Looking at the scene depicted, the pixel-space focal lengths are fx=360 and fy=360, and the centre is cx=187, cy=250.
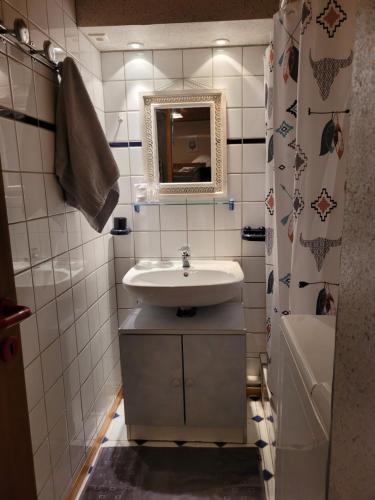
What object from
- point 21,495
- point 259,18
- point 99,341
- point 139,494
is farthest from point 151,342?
point 259,18

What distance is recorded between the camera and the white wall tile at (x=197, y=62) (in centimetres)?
202

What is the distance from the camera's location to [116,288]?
230 centimetres

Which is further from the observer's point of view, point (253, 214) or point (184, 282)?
point (253, 214)

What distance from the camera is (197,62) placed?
80.0 inches

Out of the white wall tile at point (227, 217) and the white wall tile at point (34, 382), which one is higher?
the white wall tile at point (227, 217)

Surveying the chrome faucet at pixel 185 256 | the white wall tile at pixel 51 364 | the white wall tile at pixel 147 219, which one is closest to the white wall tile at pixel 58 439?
the white wall tile at pixel 51 364

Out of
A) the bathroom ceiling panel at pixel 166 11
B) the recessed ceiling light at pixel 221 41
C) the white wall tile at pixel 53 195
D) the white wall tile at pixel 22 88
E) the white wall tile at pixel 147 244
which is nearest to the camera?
the white wall tile at pixel 22 88

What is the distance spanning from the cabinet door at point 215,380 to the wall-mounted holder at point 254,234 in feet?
2.01

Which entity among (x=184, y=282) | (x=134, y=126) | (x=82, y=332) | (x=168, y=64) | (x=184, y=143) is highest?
(x=168, y=64)

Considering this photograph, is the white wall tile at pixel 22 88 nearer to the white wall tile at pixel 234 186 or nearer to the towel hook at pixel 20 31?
the towel hook at pixel 20 31

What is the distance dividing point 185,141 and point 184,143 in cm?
1

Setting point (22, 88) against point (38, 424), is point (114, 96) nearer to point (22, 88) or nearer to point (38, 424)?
point (22, 88)

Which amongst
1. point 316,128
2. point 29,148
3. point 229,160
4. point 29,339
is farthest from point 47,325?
point 229,160

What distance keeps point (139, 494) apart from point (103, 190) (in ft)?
4.56
